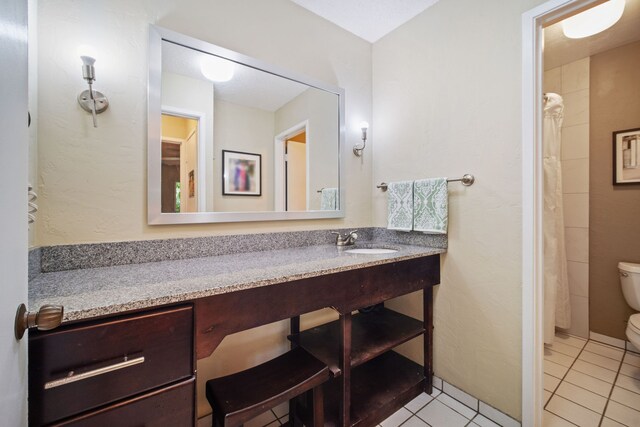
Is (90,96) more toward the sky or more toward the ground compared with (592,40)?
more toward the ground

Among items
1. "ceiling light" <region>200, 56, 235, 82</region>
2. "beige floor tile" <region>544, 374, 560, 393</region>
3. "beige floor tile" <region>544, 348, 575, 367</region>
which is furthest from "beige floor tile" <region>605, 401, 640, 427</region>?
"ceiling light" <region>200, 56, 235, 82</region>

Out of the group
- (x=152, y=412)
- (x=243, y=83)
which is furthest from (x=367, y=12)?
(x=152, y=412)

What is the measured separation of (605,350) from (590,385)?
648mm

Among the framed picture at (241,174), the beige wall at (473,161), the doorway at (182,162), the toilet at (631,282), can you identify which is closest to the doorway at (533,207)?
the beige wall at (473,161)

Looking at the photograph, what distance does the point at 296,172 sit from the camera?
1.69 meters

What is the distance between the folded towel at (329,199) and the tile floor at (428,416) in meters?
1.19

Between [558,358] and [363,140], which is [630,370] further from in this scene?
[363,140]

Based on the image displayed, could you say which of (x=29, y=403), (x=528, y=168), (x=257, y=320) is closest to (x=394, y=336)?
(x=257, y=320)

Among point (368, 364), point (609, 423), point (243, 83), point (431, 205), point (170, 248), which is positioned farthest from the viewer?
point (368, 364)

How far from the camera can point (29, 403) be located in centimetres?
60

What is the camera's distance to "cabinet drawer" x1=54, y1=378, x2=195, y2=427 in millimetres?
667

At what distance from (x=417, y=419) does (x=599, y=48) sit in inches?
118

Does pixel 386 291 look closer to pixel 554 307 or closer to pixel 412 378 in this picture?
pixel 412 378

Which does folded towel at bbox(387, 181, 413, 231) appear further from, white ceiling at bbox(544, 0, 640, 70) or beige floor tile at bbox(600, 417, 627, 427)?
white ceiling at bbox(544, 0, 640, 70)
